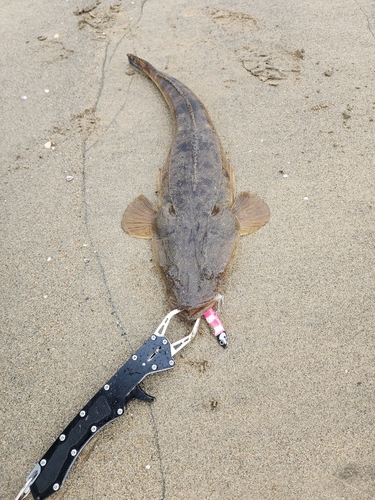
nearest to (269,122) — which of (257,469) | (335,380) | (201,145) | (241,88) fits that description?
(241,88)

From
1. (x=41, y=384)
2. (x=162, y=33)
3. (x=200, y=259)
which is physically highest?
(x=162, y=33)

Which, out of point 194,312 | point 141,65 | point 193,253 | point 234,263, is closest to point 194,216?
point 193,253

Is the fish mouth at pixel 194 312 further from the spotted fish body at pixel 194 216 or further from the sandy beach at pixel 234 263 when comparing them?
the sandy beach at pixel 234 263

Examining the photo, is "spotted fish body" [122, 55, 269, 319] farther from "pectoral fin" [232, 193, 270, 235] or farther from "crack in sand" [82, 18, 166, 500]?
"crack in sand" [82, 18, 166, 500]

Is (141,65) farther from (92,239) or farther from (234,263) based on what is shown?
(234,263)

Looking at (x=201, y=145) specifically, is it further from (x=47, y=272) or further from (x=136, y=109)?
(x=47, y=272)

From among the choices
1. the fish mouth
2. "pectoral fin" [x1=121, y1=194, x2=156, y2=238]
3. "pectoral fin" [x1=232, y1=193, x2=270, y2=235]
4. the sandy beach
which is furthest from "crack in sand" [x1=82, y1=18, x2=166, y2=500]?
"pectoral fin" [x1=232, y1=193, x2=270, y2=235]
